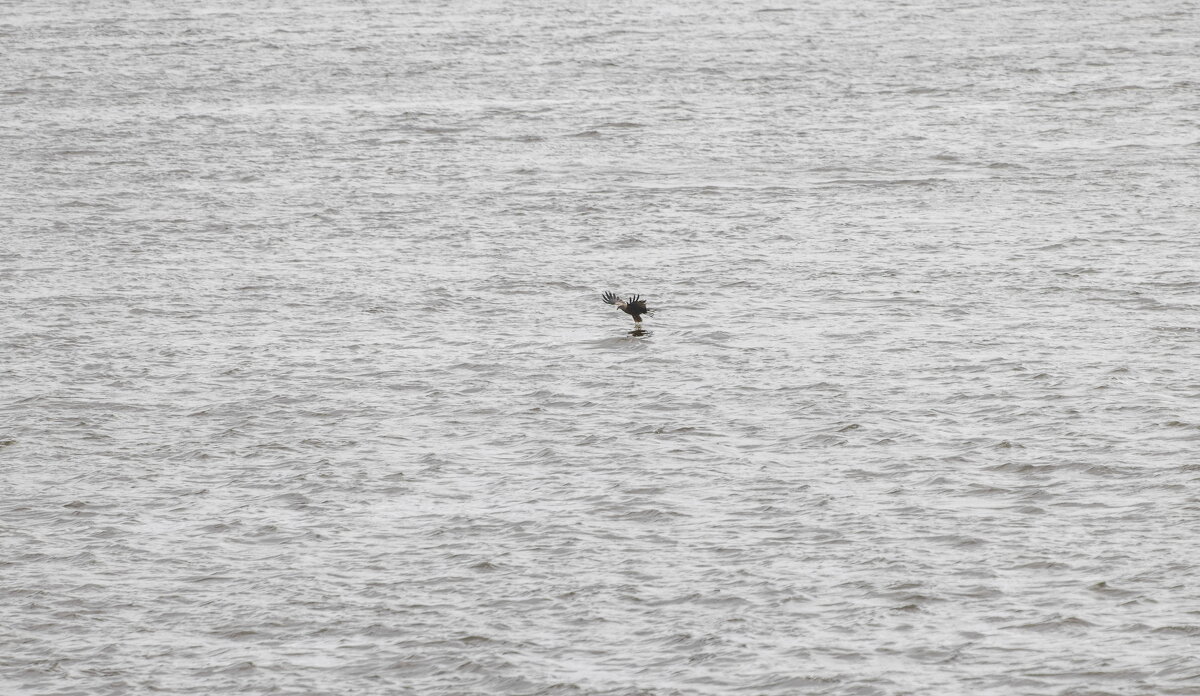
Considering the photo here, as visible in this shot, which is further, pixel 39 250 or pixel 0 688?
pixel 39 250

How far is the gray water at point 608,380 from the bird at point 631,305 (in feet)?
1.36

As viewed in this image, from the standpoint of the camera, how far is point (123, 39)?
50.6m

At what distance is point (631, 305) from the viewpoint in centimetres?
2478

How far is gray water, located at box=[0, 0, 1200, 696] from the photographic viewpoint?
16328mm

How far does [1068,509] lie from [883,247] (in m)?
11.1

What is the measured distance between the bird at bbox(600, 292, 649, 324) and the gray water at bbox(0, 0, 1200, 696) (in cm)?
41

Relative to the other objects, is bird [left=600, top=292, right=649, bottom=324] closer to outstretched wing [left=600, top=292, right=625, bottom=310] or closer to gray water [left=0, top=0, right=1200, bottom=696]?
outstretched wing [left=600, top=292, right=625, bottom=310]

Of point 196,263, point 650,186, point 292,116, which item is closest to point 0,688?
point 196,263

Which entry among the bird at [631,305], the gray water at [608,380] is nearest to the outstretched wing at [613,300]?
the bird at [631,305]

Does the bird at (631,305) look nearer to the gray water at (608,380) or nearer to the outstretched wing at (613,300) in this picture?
the outstretched wing at (613,300)

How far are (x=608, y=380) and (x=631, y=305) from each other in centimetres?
182

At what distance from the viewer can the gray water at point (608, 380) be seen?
53.6 feet

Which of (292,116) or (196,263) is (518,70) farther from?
(196,263)

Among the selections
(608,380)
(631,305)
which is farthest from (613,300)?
(608,380)
